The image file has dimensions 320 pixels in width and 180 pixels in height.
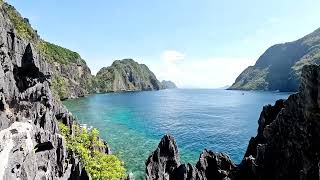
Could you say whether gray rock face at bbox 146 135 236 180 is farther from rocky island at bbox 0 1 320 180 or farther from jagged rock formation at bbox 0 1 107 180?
jagged rock formation at bbox 0 1 107 180

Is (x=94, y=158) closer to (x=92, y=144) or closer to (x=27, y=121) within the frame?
(x=92, y=144)

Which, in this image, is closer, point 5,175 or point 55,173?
point 5,175

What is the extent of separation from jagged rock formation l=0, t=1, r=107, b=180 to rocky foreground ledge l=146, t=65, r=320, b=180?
44.4ft

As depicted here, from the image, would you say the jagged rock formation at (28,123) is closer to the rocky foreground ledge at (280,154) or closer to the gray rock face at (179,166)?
the gray rock face at (179,166)

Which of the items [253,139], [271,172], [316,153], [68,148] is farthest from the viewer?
[253,139]

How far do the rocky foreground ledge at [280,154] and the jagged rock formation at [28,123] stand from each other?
1353 centimetres

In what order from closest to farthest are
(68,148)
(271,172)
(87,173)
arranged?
(271,172)
(87,173)
(68,148)

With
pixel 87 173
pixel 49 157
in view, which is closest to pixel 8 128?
pixel 49 157

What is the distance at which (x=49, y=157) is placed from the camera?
47.6 metres

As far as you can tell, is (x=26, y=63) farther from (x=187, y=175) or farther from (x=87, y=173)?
(x=187, y=175)

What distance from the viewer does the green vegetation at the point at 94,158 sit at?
52.6 metres

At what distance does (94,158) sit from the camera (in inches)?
2195

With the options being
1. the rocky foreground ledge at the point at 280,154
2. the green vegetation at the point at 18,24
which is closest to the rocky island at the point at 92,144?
the rocky foreground ledge at the point at 280,154

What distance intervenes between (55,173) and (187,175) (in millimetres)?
18032
